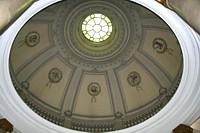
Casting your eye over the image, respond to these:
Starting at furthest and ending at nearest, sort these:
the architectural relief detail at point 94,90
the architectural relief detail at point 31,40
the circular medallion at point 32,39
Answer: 1. the architectural relief detail at point 94,90
2. the circular medallion at point 32,39
3. the architectural relief detail at point 31,40

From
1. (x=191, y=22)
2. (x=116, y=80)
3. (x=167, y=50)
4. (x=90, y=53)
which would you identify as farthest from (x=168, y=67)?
(x=191, y=22)

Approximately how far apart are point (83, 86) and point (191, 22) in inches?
383

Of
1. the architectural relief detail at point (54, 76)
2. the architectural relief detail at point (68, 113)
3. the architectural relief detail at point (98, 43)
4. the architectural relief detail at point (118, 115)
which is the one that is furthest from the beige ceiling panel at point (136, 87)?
the architectural relief detail at point (54, 76)

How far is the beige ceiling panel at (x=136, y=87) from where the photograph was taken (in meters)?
14.1

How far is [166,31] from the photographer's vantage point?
1359 centimetres

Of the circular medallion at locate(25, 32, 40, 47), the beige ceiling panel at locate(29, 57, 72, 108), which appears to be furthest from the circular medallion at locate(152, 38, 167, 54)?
the circular medallion at locate(25, 32, 40, 47)

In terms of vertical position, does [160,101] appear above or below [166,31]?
below

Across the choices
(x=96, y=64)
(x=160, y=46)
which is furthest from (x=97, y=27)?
(x=160, y=46)

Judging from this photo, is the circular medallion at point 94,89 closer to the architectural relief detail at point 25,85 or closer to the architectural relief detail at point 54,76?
the architectural relief detail at point 54,76

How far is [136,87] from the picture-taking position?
1463cm

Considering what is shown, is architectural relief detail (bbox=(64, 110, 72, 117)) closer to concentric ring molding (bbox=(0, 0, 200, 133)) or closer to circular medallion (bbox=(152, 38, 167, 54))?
concentric ring molding (bbox=(0, 0, 200, 133))

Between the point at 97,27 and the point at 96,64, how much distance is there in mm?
1482

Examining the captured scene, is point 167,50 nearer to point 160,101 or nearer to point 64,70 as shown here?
point 160,101

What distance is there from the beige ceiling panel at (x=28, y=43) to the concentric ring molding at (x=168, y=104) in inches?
70.6
